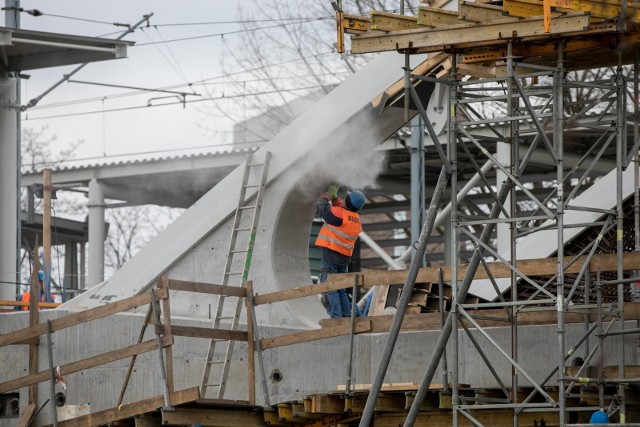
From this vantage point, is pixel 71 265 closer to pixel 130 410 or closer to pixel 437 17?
pixel 130 410

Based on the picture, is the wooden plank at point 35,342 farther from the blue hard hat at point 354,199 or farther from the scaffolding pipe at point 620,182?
the scaffolding pipe at point 620,182

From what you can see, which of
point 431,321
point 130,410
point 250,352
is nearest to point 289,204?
point 250,352

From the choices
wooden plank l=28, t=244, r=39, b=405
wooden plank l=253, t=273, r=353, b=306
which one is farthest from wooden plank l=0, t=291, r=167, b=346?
wooden plank l=253, t=273, r=353, b=306

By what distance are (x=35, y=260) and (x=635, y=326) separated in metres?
7.75

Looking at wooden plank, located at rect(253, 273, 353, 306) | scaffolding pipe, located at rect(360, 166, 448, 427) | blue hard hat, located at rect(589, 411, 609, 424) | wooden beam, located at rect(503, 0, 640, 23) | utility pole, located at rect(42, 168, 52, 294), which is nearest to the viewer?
blue hard hat, located at rect(589, 411, 609, 424)

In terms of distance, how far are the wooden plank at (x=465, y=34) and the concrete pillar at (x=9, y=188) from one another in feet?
36.4

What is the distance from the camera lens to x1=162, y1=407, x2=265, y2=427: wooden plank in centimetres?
1623

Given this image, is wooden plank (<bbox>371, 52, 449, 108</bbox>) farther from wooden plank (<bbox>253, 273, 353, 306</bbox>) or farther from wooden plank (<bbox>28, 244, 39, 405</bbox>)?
wooden plank (<bbox>28, 244, 39, 405</bbox>)

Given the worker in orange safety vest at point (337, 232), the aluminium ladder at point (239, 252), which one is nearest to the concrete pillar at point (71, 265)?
the aluminium ladder at point (239, 252)

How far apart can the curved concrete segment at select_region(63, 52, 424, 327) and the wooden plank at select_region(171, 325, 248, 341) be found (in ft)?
5.81

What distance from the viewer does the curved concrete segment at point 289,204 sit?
18875mm

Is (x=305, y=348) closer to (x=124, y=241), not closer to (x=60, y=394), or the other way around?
(x=60, y=394)

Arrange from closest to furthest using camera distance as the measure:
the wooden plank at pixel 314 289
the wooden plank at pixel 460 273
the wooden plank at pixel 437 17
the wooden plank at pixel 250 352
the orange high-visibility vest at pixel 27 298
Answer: the wooden plank at pixel 437 17
the wooden plank at pixel 460 273
the wooden plank at pixel 314 289
the wooden plank at pixel 250 352
the orange high-visibility vest at pixel 27 298

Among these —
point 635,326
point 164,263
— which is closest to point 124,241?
point 164,263
